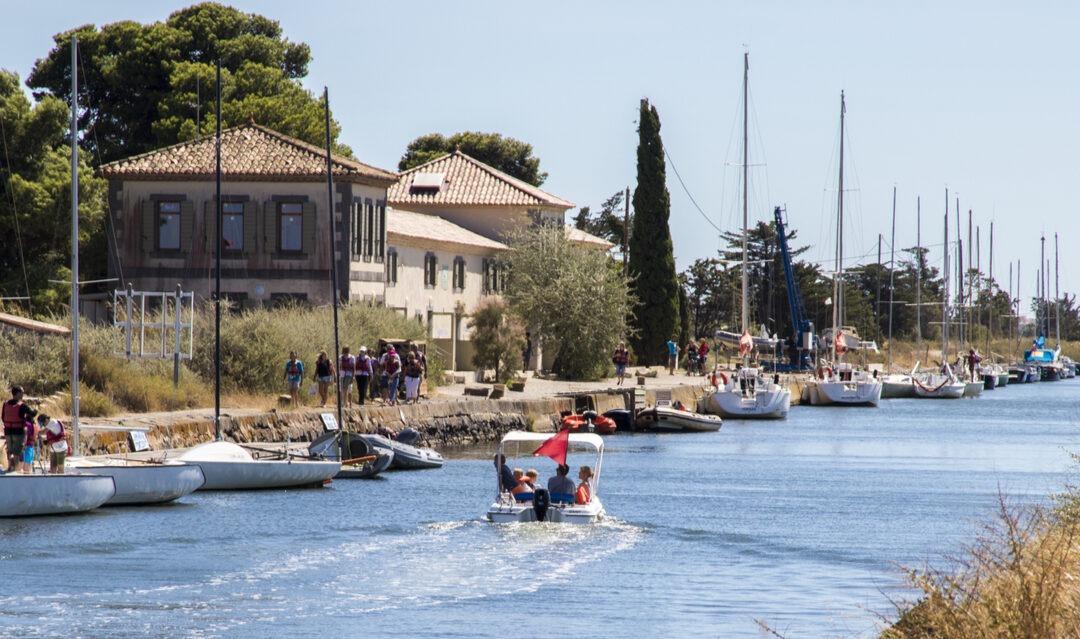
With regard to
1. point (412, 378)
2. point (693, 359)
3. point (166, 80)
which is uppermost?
point (166, 80)

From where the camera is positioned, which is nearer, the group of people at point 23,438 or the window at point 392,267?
the group of people at point 23,438

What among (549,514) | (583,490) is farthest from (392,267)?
(549,514)

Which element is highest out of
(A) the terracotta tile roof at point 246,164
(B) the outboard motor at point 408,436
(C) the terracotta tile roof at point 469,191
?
(C) the terracotta tile roof at point 469,191

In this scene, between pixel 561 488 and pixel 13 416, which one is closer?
pixel 13 416

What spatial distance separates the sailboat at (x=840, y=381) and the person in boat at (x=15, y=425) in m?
51.0

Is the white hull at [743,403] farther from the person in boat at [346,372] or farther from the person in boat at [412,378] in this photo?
the person in boat at [346,372]

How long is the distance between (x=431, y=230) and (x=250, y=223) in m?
12.6

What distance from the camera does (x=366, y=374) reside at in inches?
1660

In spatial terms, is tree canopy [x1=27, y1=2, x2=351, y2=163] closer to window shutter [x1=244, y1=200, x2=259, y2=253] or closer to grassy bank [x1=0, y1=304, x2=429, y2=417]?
window shutter [x1=244, y1=200, x2=259, y2=253]

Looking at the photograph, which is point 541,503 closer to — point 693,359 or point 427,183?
point 427,183

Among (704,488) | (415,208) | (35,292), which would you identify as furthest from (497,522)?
(415,208)

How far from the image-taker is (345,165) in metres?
51.0

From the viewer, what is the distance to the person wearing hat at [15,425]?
2666 centimetres

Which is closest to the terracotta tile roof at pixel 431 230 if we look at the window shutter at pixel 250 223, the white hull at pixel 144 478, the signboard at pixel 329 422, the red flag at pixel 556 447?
the window shutter at pixel 250 223
